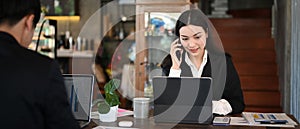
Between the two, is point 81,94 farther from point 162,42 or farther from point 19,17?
point 162,42

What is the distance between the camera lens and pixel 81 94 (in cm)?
220

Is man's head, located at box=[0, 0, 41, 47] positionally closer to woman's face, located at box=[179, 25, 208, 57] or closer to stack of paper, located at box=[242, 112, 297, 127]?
stack of paper, located at box=[242, 112, 297, 127]

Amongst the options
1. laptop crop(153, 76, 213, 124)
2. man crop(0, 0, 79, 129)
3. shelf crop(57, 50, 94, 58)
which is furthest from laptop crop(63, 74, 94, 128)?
shelf crop(57, 50, 94, 58)

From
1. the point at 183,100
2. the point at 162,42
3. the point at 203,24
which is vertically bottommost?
the point at 183,100

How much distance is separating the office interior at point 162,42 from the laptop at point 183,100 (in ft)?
6.06

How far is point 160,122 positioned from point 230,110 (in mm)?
503

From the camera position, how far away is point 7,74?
1258 mm

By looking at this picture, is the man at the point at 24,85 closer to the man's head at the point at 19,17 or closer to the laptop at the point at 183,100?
the man's head at the point at 19,17

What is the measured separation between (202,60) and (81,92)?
0.96 metres

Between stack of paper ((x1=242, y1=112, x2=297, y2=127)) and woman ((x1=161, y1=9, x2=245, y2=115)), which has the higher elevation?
woman ((x1=161, y1=9, x2=245, y2=115))

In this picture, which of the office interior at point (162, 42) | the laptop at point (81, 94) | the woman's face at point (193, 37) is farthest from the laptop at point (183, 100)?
the office interior at point (162, 42)

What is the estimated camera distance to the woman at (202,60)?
8.93 feet

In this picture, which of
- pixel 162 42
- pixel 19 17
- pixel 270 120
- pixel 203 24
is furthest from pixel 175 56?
pixel 162 42

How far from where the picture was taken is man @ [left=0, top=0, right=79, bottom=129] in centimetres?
125
